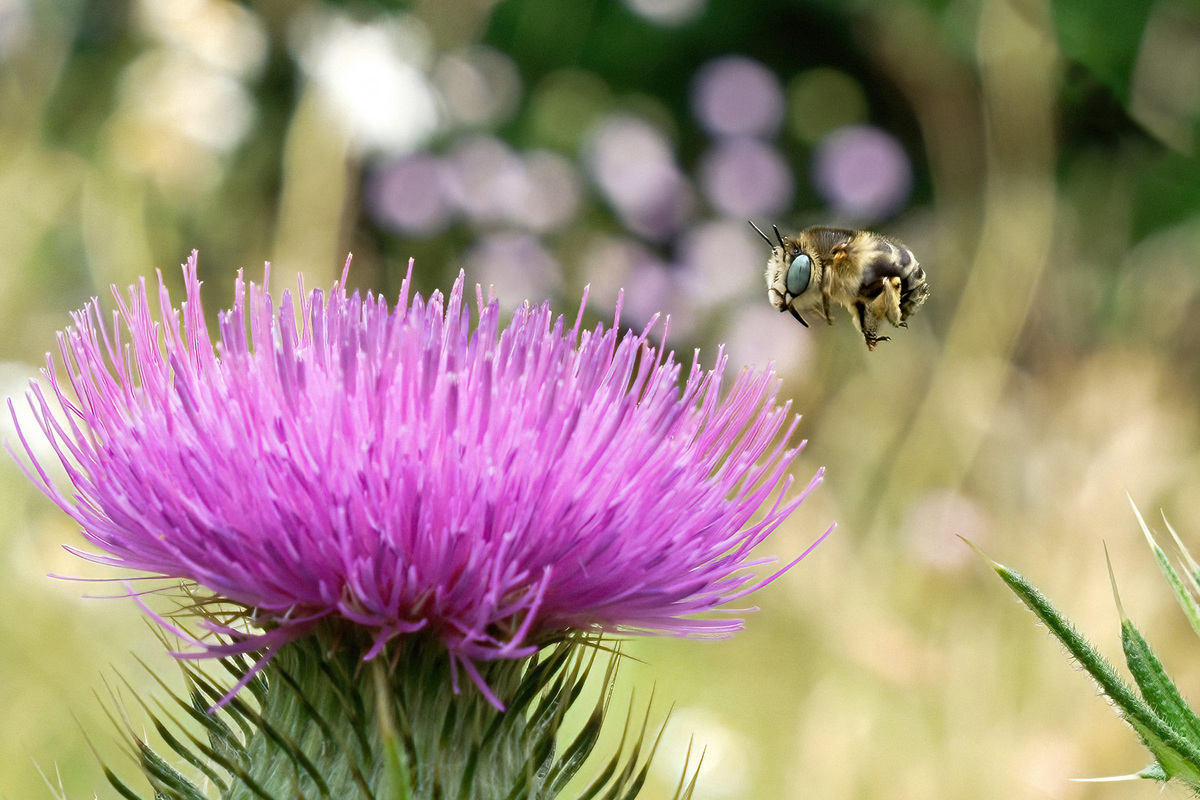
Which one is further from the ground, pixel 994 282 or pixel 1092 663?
pixel 994 282

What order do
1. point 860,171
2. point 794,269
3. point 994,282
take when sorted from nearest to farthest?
1. point 794,269
2. point 994,282
3. point 860,171

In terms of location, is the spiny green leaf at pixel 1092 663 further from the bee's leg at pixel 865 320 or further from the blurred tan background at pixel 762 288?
the blurred tan background at pixel 762 288

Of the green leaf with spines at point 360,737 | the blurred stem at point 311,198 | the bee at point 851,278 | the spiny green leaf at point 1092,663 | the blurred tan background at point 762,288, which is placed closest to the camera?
the spiny green leaf at point 1092,663

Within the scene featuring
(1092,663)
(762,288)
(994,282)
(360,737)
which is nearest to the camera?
(1092,663)

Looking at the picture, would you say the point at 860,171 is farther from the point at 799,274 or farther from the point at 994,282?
the point at 799,274

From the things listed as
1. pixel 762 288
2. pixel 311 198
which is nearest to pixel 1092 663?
pixel 311 198

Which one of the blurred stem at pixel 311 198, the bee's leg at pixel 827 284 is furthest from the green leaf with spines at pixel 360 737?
the blurred stem at pixel 311 198
